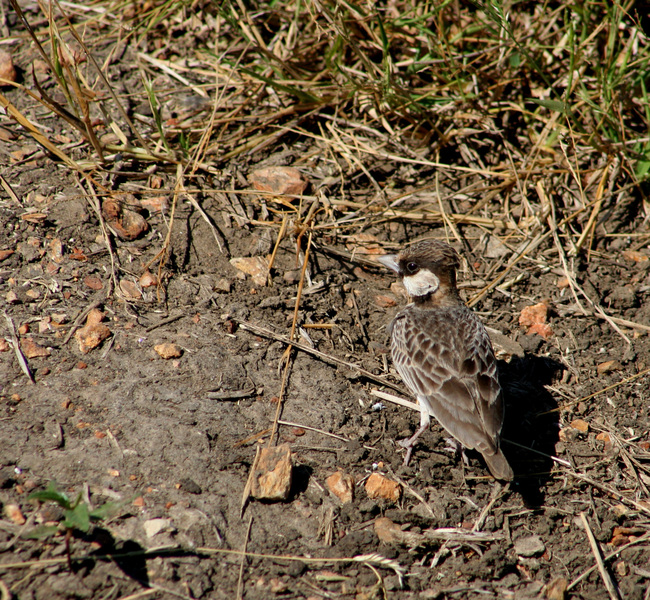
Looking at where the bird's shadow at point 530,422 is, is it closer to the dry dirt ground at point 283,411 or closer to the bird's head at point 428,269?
the dry dirt ground at point 283,411

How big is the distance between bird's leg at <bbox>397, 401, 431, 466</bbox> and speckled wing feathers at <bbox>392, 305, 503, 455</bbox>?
17cm

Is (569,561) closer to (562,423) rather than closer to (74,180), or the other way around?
(562,423)

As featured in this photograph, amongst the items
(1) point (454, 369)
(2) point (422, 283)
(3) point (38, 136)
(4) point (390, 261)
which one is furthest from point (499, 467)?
(3) point (38, 136)

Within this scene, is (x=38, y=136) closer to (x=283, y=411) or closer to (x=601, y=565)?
(x=283, y=411)

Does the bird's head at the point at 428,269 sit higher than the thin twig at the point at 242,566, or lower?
higher

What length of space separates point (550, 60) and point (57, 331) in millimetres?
5124

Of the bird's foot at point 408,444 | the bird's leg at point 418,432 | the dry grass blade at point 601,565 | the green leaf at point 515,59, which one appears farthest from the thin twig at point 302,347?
the green leaf at point 515,59

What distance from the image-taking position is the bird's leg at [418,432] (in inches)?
156

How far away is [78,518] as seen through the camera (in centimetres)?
267

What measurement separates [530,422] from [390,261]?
1581 mm

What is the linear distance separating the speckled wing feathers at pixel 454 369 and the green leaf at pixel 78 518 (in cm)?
216

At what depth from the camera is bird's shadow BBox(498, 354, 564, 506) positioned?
404 centimetres

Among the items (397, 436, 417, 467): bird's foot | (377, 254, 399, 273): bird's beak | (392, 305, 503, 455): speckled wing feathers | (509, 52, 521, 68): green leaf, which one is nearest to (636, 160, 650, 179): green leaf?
(509, 52, 521, 68): green leaf

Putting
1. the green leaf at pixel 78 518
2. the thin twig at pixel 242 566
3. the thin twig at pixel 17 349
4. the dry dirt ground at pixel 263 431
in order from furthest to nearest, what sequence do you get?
the thin twig at pixel 17 349, the dry dirt ground at pixel 263 431, the thin twig at pixel 242 566, the green leaf at pixel 78 518
